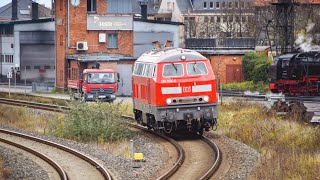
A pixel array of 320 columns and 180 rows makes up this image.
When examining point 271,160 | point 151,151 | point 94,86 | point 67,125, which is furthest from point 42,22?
point 271,160

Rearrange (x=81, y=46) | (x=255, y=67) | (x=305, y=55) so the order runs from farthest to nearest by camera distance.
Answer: (x=81, y=46), (x=255, y=67), (x=305, y=55)

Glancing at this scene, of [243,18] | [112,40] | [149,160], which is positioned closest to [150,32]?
[112,40]

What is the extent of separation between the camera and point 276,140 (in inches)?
879

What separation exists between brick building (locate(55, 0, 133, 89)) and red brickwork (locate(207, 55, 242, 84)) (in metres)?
6.45

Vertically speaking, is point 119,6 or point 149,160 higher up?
point 119,6

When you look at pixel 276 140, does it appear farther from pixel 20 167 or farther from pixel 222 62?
pixel 222 62

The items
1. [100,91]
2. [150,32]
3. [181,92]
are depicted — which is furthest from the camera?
[150,32]

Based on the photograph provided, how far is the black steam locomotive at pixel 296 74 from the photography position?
4188 centimetres

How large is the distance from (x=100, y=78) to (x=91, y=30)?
46.6 ft

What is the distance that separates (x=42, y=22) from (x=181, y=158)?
44918 millimetres

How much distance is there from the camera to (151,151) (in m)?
21.2

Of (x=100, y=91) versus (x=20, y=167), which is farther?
(x=100, y=91)

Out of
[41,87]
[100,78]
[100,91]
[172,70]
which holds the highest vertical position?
[172,70]

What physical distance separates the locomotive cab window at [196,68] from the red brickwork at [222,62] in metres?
31.0
